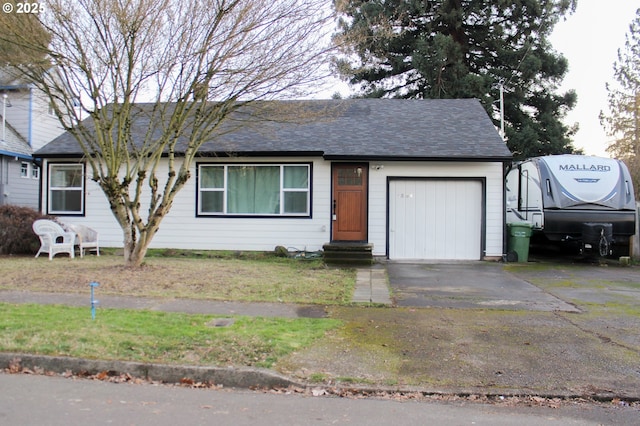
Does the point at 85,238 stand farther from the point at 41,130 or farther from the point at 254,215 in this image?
the point at 41,130

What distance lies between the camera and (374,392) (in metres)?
4.79

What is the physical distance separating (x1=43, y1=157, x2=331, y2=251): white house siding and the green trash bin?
5271 millimetres

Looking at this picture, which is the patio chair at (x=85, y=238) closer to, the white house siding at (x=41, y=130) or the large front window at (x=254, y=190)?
the large front window at (x=254, y=190)

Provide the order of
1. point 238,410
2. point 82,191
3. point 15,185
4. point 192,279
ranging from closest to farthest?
point 238,410 < point 192,279 < point 82,191 < point 15,185

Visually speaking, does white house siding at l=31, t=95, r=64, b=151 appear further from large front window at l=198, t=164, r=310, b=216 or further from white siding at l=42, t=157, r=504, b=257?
large front window at l=198, t=164, r=310, b=216

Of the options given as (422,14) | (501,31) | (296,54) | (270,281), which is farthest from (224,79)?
(501,31)

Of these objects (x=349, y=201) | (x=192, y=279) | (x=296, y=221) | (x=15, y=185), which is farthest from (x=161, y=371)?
(x=15, y=185)

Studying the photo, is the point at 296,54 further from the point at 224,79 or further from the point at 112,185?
the point at 112,185

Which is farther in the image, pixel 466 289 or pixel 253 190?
pixel 253 190

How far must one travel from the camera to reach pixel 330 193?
14.8m
